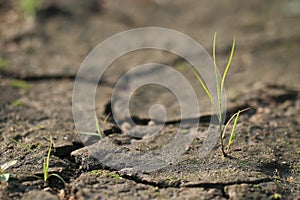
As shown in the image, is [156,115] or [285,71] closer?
[156,115]

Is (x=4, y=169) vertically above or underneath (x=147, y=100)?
underneath

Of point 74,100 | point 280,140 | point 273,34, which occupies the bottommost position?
point 280,140

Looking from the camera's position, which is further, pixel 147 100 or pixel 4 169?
pixel 147 100

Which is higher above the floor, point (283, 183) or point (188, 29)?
point (188, 29)

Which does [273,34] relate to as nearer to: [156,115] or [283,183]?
[156,115]

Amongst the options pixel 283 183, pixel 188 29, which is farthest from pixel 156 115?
pixel 188 29

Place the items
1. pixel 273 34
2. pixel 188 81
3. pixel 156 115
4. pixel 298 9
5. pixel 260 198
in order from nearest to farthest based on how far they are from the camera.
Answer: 1. pixel 260 198
2. pixel 156 115
3. pixel 188 81
4. pixel 273 34
5. pixel 298 9

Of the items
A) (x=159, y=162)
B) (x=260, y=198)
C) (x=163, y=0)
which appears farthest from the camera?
(x=163, y=0)
